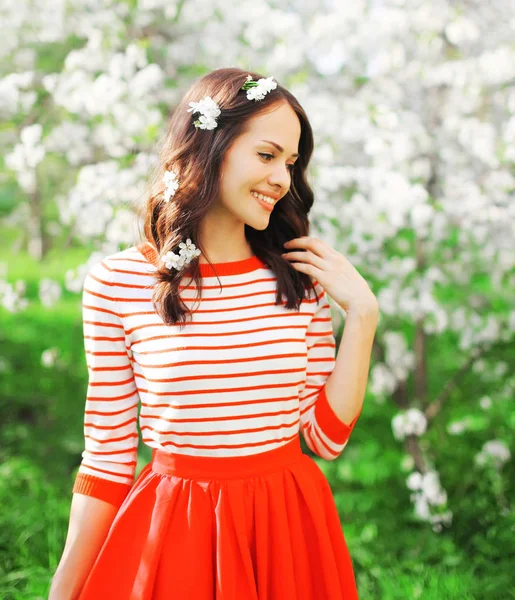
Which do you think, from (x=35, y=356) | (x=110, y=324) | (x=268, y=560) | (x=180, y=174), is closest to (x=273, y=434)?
(x=268, y=560)

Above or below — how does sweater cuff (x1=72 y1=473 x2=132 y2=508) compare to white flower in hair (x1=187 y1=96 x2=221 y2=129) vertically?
below

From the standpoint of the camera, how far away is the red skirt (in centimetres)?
159

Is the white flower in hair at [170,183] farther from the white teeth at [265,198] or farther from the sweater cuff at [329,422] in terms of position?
the sweater cuff at [329,422]

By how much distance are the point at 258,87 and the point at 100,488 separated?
1.00 metres

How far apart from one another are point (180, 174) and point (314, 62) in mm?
2726

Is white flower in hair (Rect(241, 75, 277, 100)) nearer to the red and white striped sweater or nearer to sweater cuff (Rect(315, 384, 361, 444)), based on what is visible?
the red and white striped sweater

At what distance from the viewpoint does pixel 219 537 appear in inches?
62.8

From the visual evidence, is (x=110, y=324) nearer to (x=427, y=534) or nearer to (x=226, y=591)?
(x=226, y=591)

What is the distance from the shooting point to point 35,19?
394 cm

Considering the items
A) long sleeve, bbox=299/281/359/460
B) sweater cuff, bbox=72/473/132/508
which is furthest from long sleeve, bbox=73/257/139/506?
long sleeve, bbox=299/281/359/460

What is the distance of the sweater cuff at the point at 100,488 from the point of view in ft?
5.54

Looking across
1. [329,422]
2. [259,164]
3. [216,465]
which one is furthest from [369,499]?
[259,164]

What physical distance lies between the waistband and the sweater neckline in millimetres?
434

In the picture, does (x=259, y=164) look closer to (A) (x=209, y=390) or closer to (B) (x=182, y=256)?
(B) (x=182, y=256)
